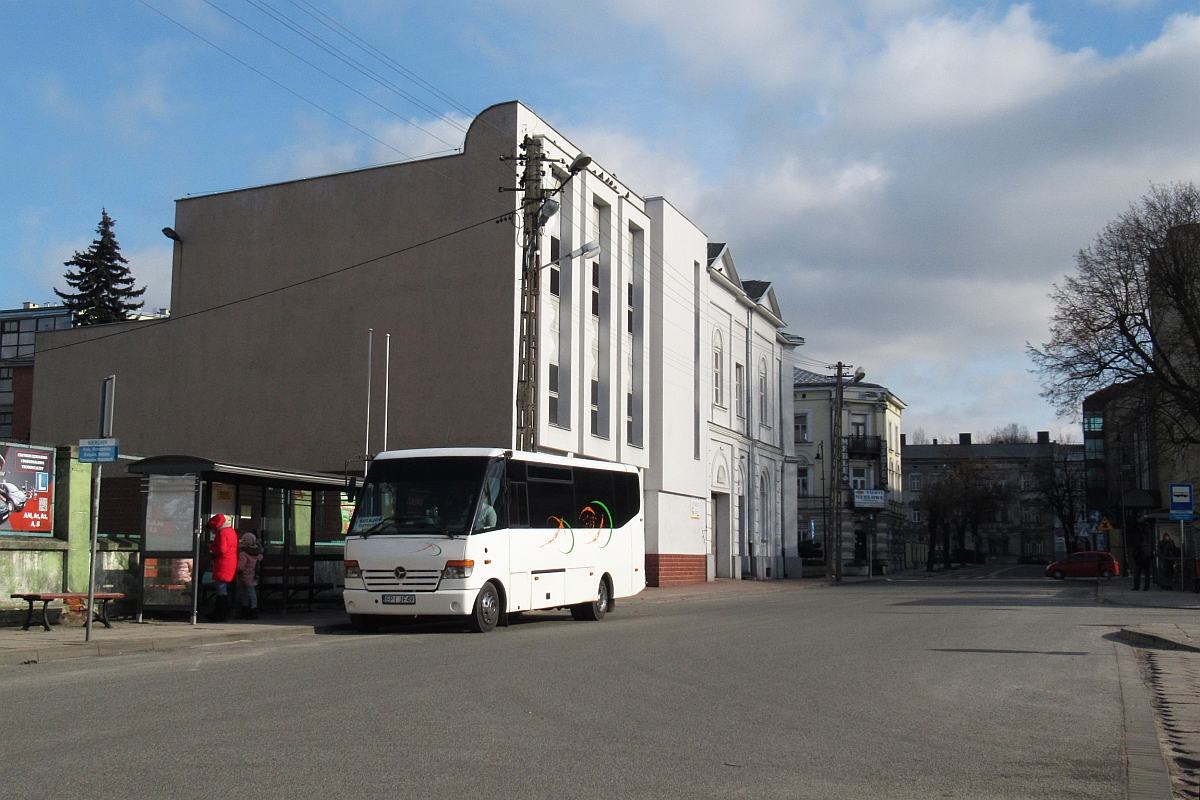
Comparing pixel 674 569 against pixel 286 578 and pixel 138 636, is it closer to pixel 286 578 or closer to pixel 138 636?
pixel 286 578

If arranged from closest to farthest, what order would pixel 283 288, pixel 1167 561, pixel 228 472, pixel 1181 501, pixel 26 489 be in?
pixel 26 489, pixel 228 472, pixel 1181 501, pixel 283 288, pixel 1167 561

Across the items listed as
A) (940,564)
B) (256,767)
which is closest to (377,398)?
(256,767)

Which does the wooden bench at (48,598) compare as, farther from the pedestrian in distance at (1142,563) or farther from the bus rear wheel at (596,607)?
the pedestrian in distance at (1142,563)

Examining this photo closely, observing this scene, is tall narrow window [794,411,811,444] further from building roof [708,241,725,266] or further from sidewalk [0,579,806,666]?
sidewalk [0,579,806,666]

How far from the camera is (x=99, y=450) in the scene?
14.1 meters

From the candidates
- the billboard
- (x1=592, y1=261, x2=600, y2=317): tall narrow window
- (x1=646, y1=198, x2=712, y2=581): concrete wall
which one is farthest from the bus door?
(x1=646, y1=198, x2=712, y2=581): concrete wall

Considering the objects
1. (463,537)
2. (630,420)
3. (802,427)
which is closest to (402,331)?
(630,420)

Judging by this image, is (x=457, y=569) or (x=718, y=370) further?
(x=718, y=370)

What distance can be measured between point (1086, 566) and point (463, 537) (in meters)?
49.8

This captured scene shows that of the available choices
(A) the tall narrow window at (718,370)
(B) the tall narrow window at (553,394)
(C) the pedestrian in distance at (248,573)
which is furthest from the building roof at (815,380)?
(C) the pedestrian in distance at (248,573)

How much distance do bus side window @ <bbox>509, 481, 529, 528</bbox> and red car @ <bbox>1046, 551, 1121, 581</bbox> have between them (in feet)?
156

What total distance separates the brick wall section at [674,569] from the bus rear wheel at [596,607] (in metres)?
16.6

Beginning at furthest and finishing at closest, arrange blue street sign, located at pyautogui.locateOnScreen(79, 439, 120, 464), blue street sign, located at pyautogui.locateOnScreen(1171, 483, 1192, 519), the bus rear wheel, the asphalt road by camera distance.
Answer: blue street sign, located at pyautogui.locateOnScreen(1171, 483, 1192, 519)
the bus rear wheel
blue street sign, located at pyautogui.locateOnScreen(79, 439, 120, 464)
the asphalt road

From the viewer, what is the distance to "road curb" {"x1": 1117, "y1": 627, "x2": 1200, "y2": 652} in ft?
53.0
